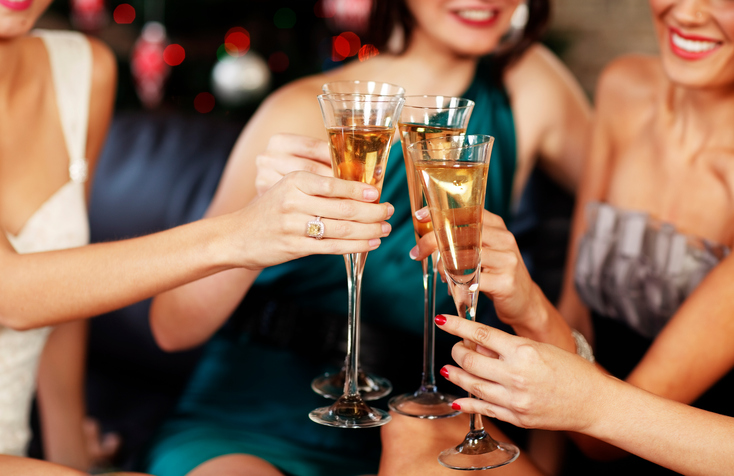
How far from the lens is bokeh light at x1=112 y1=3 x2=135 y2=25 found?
554cm

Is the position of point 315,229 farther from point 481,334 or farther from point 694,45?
point 694,45

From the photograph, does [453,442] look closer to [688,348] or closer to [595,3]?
[688,348]

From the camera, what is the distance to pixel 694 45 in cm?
176

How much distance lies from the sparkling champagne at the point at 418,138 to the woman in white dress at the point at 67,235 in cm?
12

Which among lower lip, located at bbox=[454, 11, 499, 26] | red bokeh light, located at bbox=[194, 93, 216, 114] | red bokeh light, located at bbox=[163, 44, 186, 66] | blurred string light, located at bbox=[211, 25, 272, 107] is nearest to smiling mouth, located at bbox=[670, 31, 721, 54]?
lower lip, located at bbox=[454, 11, 499, 26]

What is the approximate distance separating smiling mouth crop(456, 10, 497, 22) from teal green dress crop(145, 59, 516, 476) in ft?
0.99

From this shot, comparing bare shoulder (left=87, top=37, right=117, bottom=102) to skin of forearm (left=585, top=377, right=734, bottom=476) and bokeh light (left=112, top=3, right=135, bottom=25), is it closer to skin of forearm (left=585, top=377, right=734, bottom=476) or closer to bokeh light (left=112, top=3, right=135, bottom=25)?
skin of forearm (left=585, top=377, right=734, bottom=476)

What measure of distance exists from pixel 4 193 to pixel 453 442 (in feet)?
4.35

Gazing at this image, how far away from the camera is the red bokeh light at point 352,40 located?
538 centimetres

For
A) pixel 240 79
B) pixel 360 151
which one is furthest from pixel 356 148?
pixel 240 79

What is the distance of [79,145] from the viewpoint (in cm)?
206

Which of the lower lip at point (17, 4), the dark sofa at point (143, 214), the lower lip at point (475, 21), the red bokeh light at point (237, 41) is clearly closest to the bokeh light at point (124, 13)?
the red bokeh light at point (237, 41)

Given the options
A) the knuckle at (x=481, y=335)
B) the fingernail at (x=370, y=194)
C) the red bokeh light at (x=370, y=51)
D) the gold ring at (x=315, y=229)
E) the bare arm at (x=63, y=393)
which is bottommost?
the bare arm at (x=63, y=393)

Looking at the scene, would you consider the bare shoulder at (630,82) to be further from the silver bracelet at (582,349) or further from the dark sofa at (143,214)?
the dark sofa at (143,214)
